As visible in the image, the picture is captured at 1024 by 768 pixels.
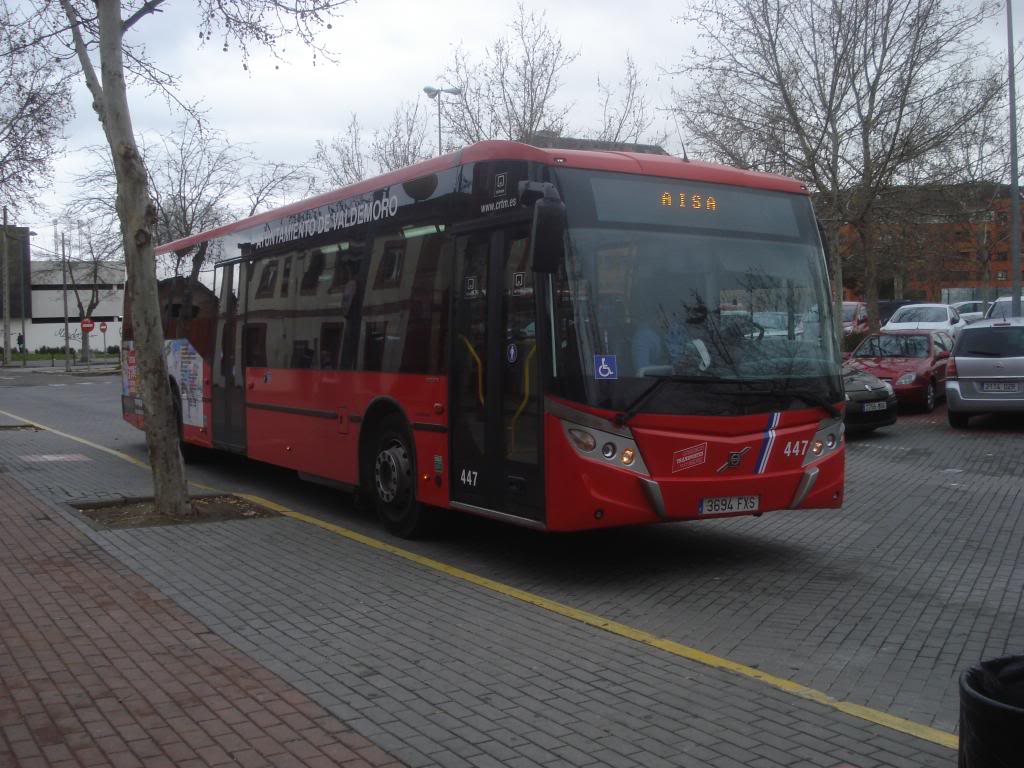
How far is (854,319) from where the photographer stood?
42.3 meters

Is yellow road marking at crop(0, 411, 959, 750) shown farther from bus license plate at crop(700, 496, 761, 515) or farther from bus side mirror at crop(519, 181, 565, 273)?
bus side mirror at crop(519, 181, 565, 273)

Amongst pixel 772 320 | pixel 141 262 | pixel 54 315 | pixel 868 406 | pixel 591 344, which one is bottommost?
pixel 868 406

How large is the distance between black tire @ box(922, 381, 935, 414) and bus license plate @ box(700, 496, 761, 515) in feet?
47.6

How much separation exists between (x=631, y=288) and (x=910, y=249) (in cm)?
3673

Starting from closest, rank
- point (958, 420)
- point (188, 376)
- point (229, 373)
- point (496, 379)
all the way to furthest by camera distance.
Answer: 1. point (496, 379)
2. point (229, 373)
3. point (188, 376)
4. point (958, 420)

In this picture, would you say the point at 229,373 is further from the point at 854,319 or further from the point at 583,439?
the point at 854,319

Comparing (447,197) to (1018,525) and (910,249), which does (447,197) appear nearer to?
(1018,525)

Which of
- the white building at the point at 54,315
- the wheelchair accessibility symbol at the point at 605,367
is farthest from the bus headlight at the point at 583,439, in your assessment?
the white building at the point at 54,315

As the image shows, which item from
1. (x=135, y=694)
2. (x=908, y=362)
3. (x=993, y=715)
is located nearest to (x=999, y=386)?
(x=908, y=362)

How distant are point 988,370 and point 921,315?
1876 cm

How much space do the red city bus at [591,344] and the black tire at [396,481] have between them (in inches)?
1.0

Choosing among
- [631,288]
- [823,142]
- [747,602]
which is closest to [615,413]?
[631,288]

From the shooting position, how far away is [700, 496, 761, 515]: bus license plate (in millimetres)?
7641

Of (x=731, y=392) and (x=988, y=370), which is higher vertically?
(x=731, y=392)
